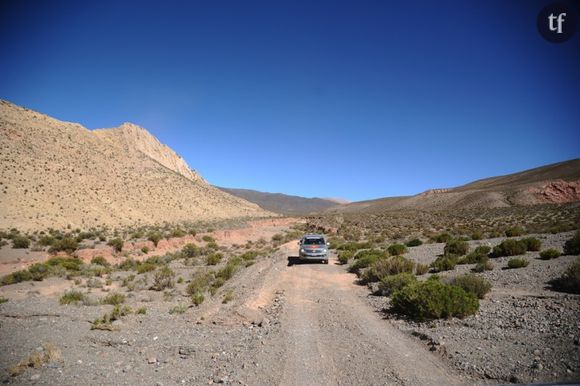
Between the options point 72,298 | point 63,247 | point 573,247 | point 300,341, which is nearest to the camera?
point 300,341

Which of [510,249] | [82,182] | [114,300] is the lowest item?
[114,300]

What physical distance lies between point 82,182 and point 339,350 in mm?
64150

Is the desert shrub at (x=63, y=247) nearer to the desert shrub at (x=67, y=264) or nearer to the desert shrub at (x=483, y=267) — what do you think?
the desert shrub at (x=67, y=264)

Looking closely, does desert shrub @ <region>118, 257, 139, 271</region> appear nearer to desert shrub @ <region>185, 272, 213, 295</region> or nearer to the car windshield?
desert shrub @ <region>185, 272, 213, 295</region>

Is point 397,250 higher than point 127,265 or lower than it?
higher

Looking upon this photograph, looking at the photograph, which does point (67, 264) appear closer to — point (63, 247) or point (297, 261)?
point (63, 247)

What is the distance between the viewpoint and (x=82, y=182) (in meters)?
61.1

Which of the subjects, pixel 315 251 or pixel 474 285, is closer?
pixel 474 285

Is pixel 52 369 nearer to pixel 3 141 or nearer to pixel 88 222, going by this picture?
pixel 88 222

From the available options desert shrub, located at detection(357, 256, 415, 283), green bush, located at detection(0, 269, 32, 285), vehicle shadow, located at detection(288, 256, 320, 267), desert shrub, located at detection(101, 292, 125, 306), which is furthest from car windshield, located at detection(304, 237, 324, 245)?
green bush, located at detection(0, 269, 32, 285)

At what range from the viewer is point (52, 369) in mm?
7199

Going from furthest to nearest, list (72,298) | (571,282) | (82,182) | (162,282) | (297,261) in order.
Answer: (82,182), (297,261), (162,282), (72,298), (571,282)

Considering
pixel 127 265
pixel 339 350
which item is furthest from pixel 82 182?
pixel 339 350

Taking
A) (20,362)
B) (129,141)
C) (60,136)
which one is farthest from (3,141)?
(20,362)
